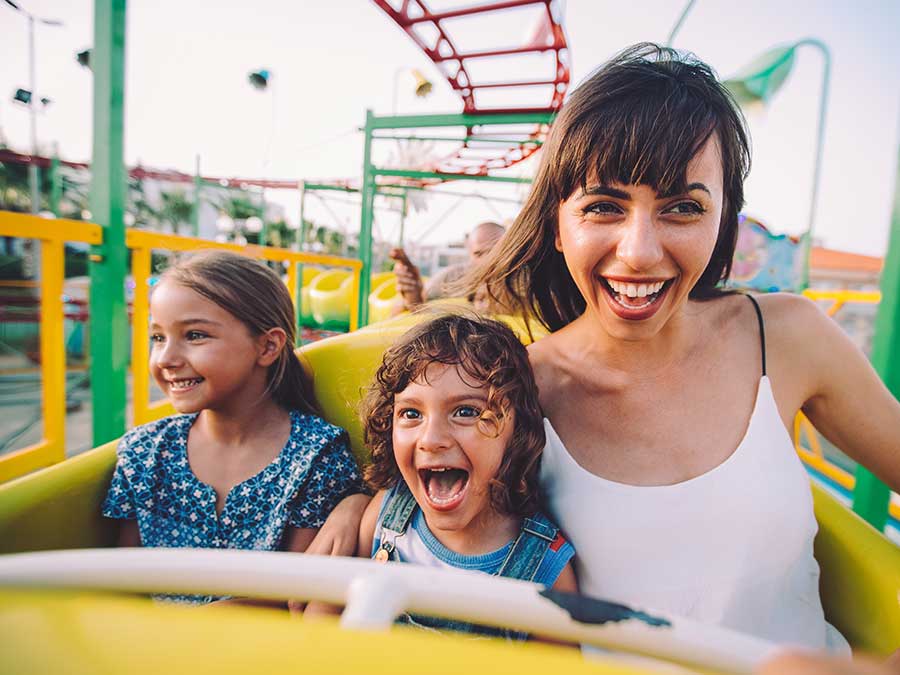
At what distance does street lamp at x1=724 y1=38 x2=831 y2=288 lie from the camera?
364 cm

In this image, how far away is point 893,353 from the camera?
1.17m

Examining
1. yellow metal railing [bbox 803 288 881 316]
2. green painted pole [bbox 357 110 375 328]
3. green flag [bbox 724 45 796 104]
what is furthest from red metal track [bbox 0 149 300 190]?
yellow metal railing [bbox 803 288 881 316]

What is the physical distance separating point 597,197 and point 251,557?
67 cm

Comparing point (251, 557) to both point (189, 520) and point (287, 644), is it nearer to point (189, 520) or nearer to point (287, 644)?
point (287, 644)

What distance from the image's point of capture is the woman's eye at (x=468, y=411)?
0.91 meters

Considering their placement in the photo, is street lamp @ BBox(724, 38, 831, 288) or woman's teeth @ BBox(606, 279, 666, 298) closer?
woman's teeth @ BBox(606, 279, 666, 298)

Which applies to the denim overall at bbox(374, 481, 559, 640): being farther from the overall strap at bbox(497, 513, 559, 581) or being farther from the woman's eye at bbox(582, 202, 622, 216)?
the woman's eye at bbox(582, 202, 622, 216)

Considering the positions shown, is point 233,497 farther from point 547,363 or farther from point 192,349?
point 547,363

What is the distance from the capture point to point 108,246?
1.51m

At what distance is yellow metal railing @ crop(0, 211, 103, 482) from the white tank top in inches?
55.0

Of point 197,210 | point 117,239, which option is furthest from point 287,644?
point 197,210

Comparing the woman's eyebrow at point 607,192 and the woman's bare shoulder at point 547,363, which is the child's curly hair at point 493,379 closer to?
the woman's bare shoulder at point 547,363

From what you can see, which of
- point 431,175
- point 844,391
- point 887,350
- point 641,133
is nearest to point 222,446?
point 641,133

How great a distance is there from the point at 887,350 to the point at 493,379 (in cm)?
92
